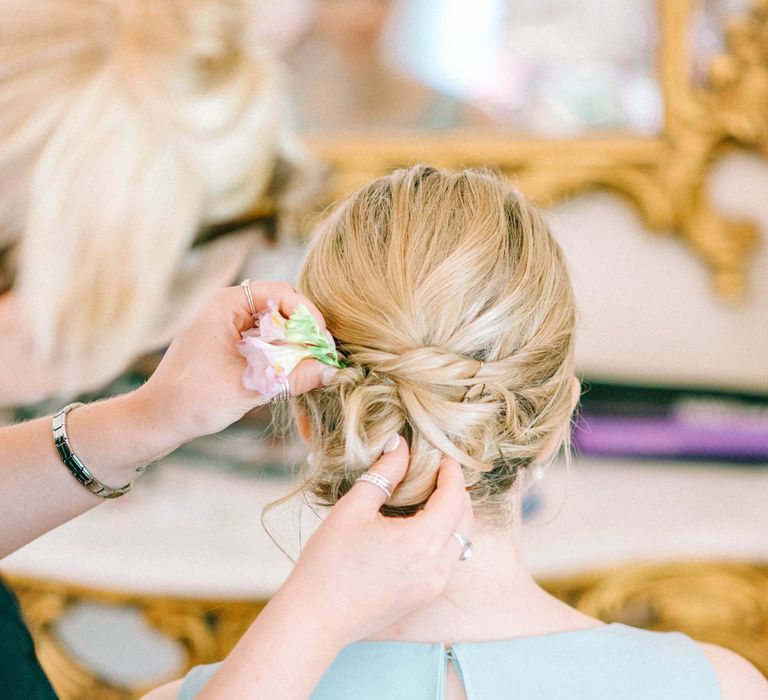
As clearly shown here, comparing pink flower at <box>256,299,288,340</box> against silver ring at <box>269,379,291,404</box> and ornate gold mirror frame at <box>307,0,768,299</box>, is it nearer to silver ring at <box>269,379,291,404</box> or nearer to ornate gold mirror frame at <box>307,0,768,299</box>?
silver ring at <box>269,379,291,404</box>

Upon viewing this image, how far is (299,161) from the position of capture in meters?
2.11

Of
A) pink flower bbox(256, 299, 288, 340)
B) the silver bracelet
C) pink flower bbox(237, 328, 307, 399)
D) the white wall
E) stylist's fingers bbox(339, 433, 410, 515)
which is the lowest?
the white wall

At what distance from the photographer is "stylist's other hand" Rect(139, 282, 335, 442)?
81cm

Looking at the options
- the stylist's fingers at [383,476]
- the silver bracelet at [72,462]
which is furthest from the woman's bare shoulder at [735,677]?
the silver bracelet at [72,462]

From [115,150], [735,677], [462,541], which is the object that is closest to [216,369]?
[462,541]

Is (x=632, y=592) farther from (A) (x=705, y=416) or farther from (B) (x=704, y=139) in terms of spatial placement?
(B) (x=704, y=139)

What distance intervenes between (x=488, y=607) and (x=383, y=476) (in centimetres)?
21

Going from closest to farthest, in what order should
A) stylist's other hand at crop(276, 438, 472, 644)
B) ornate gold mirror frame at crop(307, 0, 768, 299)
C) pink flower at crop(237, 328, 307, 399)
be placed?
stylist's other hand at crop(276, 438, 472, 644)
pink flower at crop(237, 328, 307, 399)
ornate gold mirror frame at crop(307, 0, 768, 299)

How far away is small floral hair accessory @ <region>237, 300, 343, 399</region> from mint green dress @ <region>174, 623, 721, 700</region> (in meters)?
0.27

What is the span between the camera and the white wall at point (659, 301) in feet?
6.53

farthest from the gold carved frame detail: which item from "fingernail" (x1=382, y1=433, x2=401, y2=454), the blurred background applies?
"fingernail" (x1=382, y1=433, x2=401, y2=454)

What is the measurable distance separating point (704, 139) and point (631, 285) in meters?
0.36

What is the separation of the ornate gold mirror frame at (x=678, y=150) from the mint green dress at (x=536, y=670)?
132cm

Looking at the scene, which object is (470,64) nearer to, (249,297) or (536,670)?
(249,297)
